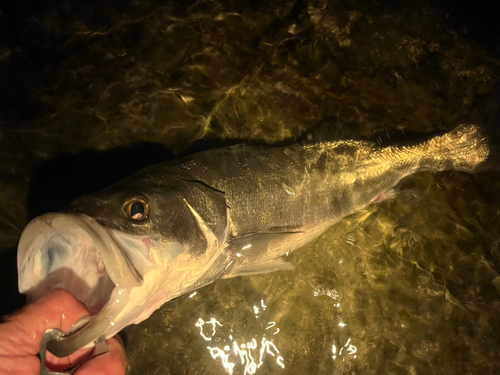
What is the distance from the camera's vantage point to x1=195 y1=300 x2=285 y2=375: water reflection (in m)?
3.84

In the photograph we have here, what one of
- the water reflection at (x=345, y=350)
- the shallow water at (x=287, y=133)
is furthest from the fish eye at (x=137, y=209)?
the water reflection at (x=345, y=350)

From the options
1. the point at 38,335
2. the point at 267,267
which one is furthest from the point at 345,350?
the point at 38,335

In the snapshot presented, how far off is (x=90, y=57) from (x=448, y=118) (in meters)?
4.78

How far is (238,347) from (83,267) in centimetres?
202

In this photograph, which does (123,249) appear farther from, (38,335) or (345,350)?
(345,350)

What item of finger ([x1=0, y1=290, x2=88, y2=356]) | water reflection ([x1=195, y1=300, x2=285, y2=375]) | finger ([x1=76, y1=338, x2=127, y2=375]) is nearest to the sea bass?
finger ([x1=0, y1=290, x2=88, y2=356])

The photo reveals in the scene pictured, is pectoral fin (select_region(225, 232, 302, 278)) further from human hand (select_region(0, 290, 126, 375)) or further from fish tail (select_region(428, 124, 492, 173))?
fish tail (select_region(428, 124, 492, 173))

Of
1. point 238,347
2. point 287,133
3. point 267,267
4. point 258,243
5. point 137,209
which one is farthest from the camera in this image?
point 287,133

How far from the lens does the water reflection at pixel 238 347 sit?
3.84 metres

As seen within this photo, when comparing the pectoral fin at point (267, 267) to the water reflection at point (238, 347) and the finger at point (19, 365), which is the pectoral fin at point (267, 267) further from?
the finger at point (19, 365)

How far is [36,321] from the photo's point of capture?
8.22 ft

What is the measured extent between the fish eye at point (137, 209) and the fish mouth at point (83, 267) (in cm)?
18

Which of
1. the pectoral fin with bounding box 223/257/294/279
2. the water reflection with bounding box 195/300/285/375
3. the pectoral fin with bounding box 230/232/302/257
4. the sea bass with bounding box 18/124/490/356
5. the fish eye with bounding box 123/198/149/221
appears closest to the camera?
the sea bass with bounding box 18/124/490/356

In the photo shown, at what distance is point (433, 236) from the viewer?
4215mm
